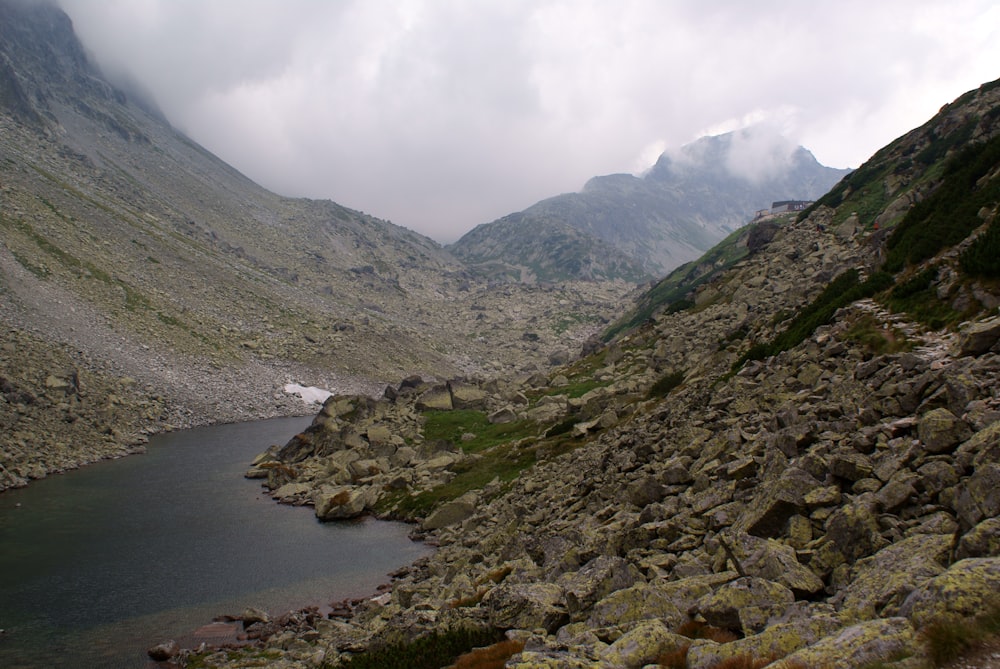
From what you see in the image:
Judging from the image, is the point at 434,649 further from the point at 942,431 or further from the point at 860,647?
the point at 942,431

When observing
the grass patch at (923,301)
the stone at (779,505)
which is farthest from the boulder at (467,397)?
the stone at (779,505)

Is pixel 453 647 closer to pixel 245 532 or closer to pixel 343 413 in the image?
pixel 245 532

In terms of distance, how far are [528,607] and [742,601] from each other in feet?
23.4

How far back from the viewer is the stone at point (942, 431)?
13.8 m

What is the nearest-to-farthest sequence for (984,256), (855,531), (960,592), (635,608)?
1. (960,592)
2. (855,531)
3. (635,608)
4. (984,256)

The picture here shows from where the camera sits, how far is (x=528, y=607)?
17.6 meters

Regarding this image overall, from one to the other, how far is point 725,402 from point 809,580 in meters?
18.9

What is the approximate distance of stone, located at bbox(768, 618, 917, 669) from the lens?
27.2 ft

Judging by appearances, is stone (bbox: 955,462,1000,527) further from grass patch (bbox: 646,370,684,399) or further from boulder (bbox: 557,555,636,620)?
grass patch (bbox: 646,370,684,399)

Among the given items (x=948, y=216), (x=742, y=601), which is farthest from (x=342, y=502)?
(x=948, y=216)

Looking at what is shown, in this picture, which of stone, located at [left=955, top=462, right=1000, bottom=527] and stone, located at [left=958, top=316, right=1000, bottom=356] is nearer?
stone, located at [left=955, top=462, right=1000, bottom=527]

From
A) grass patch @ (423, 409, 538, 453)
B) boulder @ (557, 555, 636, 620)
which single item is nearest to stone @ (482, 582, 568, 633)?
boulder @ (557, 555, 636, 620)

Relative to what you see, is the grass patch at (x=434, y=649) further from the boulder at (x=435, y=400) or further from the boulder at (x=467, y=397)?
the boulder at (x=467, y=397)

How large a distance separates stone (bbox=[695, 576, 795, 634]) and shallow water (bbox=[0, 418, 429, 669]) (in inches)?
1253
